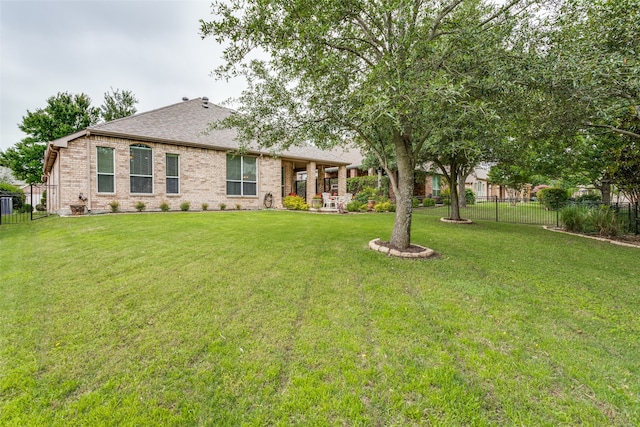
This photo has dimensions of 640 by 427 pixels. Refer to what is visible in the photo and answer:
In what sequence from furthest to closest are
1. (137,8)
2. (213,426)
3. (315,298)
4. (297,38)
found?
1. (137,8)
2. (297,38)
3. (315,298)
4. (213,426)

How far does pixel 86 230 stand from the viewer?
303 inches

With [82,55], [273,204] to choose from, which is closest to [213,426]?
[273,204]

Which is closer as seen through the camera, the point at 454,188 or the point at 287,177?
the point at 454,188

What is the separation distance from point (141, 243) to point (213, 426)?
18.5 feet

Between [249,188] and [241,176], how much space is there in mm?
852

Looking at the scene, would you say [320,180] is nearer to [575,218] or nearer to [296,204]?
Result: [296,204]

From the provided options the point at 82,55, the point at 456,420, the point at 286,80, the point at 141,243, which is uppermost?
A: the point at 82,55

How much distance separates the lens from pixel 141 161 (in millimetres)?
13031

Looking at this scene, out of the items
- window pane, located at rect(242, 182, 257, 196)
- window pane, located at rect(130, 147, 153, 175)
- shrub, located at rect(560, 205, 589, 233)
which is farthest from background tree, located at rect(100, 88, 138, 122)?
shrub, located at rect(560, 205, 589, 233)

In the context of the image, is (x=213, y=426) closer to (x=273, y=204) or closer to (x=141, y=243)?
(x=141, y=243)

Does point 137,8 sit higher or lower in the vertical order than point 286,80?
higher

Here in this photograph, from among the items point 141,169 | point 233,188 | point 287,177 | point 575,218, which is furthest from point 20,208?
point 575,218

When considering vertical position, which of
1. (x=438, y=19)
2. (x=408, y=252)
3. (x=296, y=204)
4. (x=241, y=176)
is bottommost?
(x=408, y=252)

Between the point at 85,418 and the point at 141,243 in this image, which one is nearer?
the point at 85,418
